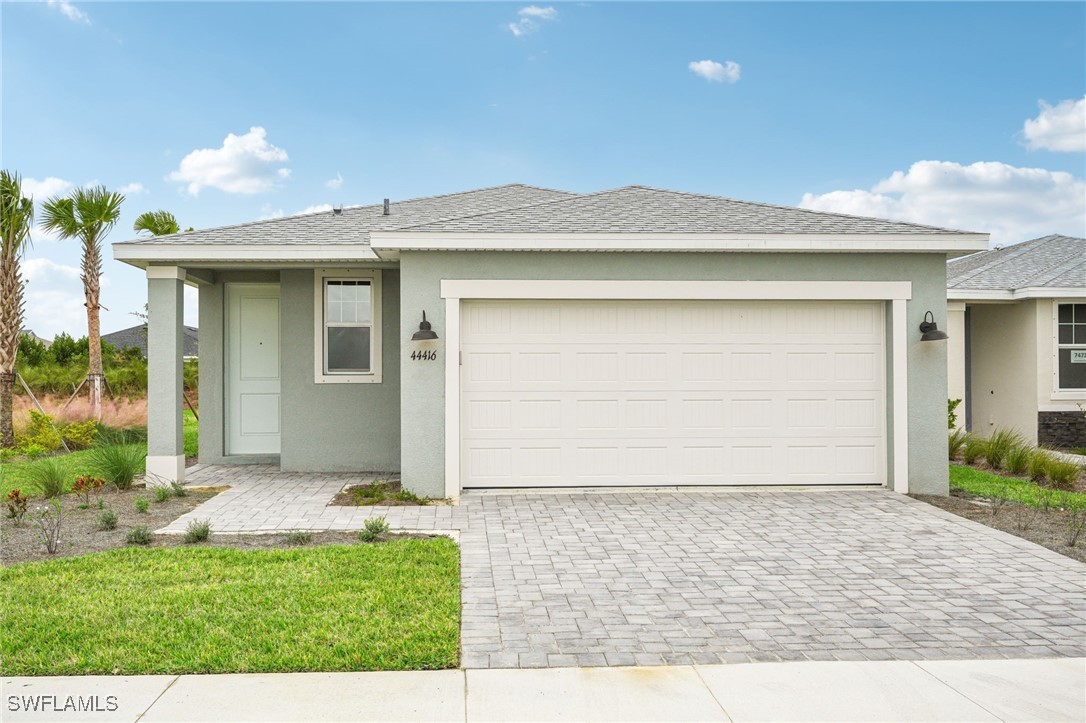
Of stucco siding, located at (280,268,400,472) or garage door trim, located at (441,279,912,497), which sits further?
stucco siding, located at (280,268,400,472)

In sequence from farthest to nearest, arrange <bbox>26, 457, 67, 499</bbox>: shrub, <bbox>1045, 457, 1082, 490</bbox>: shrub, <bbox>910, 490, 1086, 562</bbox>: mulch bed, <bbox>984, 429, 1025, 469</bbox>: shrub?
<bbox>984, 429, 1025, 469</bbox>: shrub
<bbox>1045, 457, 1082, 490</bbox>: shrub
<bbox>26, 457, 67, 499</bbox>: shrub
<bbox>910, 490, 1086, 562</bbox>: mulch bed

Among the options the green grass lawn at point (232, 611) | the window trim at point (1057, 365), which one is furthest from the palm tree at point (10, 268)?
the window trim at point (1057, 365)

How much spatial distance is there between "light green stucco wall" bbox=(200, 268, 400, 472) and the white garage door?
7.66 ft

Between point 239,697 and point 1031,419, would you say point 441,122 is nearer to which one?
point 1031,419

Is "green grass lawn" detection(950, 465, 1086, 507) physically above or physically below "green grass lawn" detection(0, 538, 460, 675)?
below

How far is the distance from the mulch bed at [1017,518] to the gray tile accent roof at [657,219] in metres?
3.28

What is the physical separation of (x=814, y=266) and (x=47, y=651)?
27.8 ft

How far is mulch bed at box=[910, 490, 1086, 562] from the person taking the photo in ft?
22.2

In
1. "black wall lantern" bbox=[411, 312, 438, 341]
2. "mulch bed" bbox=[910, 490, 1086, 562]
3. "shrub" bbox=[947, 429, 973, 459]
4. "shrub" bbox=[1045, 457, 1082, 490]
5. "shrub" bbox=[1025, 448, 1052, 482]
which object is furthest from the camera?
"shrub" bbox=[947, 429, 973, 459]

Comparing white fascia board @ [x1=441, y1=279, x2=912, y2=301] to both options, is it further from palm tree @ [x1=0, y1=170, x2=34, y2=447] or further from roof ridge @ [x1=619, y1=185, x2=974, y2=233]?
palm tree @ [x1=0, y1=170, x2=34, y2=447]

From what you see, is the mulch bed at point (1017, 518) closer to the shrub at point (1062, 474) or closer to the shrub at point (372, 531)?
the shrub at point (1062, 474)

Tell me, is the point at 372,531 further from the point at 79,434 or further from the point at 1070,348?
the point at 1070,348

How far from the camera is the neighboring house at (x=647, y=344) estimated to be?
351 inches

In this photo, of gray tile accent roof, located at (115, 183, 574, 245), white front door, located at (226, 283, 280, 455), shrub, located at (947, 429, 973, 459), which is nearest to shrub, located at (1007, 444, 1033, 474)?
shrub, located at (947, 429, 973, 459)
